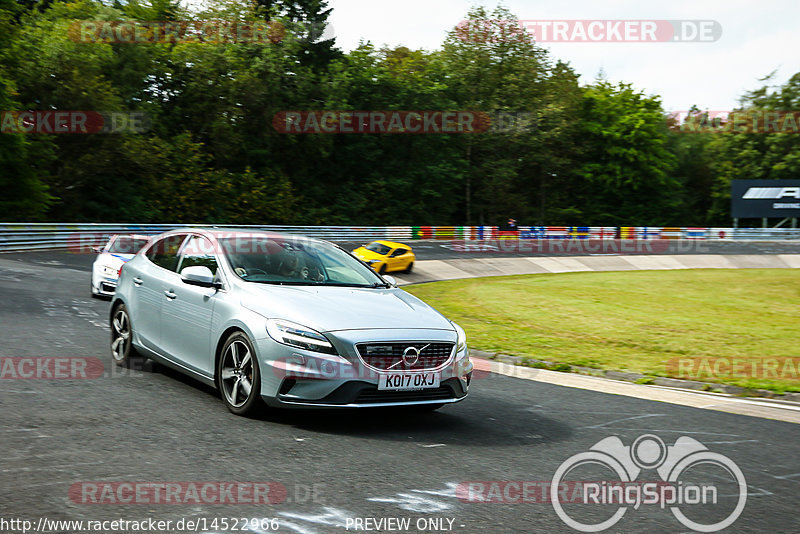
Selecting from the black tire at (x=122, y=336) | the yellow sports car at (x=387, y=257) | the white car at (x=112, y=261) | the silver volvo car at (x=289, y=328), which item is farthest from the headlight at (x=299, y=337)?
the yellow sports car at (x=387, y=257)

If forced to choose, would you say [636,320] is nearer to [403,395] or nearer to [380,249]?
[403,395]

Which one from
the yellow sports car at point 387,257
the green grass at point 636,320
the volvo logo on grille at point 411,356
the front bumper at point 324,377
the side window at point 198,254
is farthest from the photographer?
Result: the yellow sports car at point 387,257

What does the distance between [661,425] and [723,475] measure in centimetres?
158

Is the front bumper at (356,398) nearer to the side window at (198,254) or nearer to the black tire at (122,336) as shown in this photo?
the side window at (198,254)

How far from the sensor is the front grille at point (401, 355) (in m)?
6.18

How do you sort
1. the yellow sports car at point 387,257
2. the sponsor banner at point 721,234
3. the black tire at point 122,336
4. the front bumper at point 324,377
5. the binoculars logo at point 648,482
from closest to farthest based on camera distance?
the binoculars logo at point 648,482
the front bumper at point 324,377
the black tire at point 122,336
the yellow sports car at point 387,257
the sponsor banner at point 721,234

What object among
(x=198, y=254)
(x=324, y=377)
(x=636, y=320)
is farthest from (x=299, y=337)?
(x=636, y=320)

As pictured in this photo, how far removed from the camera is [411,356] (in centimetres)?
634

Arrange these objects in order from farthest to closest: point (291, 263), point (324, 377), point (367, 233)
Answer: point (367, 233) < point (291, 263) < point (324, 377)

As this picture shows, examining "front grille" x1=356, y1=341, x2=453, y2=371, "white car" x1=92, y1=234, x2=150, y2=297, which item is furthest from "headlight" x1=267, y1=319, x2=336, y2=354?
"white car" x1=92, y1=234, x2=150, y2=297

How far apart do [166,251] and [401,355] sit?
3.22m

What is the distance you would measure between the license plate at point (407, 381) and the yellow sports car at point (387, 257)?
24165 mm

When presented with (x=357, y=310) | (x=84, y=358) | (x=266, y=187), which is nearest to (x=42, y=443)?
(x=357, y=310)

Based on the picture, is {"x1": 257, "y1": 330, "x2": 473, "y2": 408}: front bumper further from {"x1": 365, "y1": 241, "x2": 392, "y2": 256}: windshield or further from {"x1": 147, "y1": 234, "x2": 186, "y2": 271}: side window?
{"x1": 365, "y1": 241, "x2": 392, "y2": 256}: windshield
